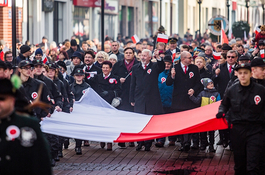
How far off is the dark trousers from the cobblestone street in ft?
4.57

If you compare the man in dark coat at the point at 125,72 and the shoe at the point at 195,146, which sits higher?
the man in dark coat at the point at 125,72

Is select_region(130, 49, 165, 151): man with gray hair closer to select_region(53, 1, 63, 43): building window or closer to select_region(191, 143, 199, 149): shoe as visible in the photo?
select_region(191, 143, 199, 149): shoe

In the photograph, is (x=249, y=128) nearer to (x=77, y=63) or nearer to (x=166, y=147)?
(x=166, y=147)

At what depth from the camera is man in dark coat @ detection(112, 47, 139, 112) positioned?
12352 mm

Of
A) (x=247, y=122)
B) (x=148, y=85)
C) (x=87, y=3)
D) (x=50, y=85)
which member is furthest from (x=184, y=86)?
(x=87, y=3)

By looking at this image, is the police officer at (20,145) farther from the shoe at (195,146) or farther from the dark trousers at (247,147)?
the shoe at (195,146)

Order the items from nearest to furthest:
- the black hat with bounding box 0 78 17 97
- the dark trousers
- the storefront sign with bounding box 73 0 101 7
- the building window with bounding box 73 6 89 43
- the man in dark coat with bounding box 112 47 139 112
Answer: the black hat with bounding box 0 78 17 97 → the dark trousers → the man in dark coat with bounding box 112 47 139 112 → the storefront sign with bounding box 73 0 101 7 → the building window with bounding box 73 6 89 43

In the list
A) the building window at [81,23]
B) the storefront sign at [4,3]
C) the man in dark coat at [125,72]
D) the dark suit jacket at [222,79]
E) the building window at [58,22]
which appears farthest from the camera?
the building window at [81,23]

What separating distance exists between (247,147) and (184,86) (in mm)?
3996

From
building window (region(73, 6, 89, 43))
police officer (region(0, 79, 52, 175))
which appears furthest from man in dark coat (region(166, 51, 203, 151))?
building window (region(73, 6, 89, 43))

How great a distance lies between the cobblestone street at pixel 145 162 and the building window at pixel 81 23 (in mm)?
25325

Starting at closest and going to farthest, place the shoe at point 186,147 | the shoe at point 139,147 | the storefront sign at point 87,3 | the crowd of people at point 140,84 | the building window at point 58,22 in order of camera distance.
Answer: the crowd of people at point 140,84 < the shoe at point 186,147 < the shoe at point 139,147 < the building window at point 58,22 < the storefront sign at point 87,3

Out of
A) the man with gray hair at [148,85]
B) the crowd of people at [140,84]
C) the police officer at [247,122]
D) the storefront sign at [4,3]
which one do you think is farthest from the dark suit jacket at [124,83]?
the storefront sign at [4,3]

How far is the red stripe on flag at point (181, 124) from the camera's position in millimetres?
8930
